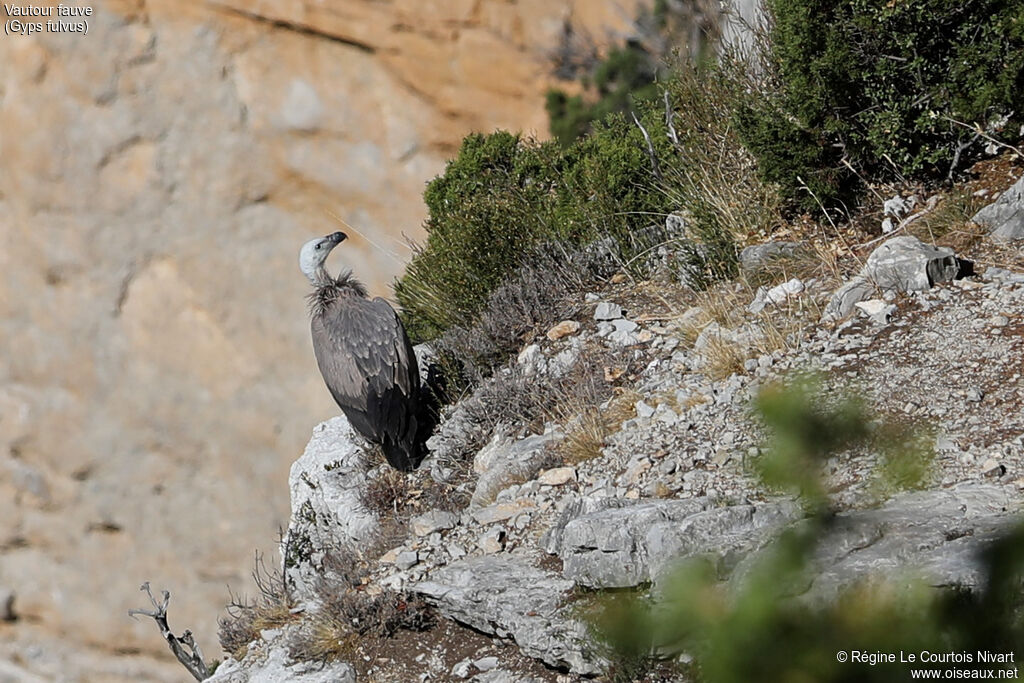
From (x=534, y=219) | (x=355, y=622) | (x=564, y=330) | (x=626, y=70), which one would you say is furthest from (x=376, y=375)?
(x=626, y=70)

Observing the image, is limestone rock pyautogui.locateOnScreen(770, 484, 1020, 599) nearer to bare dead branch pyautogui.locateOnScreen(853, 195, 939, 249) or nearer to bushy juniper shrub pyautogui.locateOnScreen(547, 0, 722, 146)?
bare dead branch pyautogui.locateOnScreen(853, 195, 939, 249)

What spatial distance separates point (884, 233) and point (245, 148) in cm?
840

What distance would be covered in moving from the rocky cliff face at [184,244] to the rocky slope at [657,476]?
248 inches

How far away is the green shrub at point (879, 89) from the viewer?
228 inches

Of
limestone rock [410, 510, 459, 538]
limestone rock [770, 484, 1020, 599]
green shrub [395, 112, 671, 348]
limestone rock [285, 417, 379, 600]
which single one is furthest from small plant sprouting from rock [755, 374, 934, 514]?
green shrub [395, 112, 671, 348]

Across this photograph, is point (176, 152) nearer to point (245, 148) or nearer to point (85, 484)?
point (245, 148)

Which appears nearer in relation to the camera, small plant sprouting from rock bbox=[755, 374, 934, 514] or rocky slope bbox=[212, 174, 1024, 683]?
small plant sprouting from rock bbox=[755, 374, 934, 514]

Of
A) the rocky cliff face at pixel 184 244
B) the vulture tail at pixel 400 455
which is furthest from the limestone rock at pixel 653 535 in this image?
the rocky cliff face at pixel 184 244

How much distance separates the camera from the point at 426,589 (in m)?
4.74

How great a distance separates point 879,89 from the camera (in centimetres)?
615

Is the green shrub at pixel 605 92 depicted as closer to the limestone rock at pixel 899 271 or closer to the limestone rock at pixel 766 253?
the limestone rock at pixel 766 253

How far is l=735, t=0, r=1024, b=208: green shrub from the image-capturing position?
5.78 metres

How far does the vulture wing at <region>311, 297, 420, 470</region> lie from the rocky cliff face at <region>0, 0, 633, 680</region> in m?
6.07

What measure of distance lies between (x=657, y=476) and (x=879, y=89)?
2.90 meters
